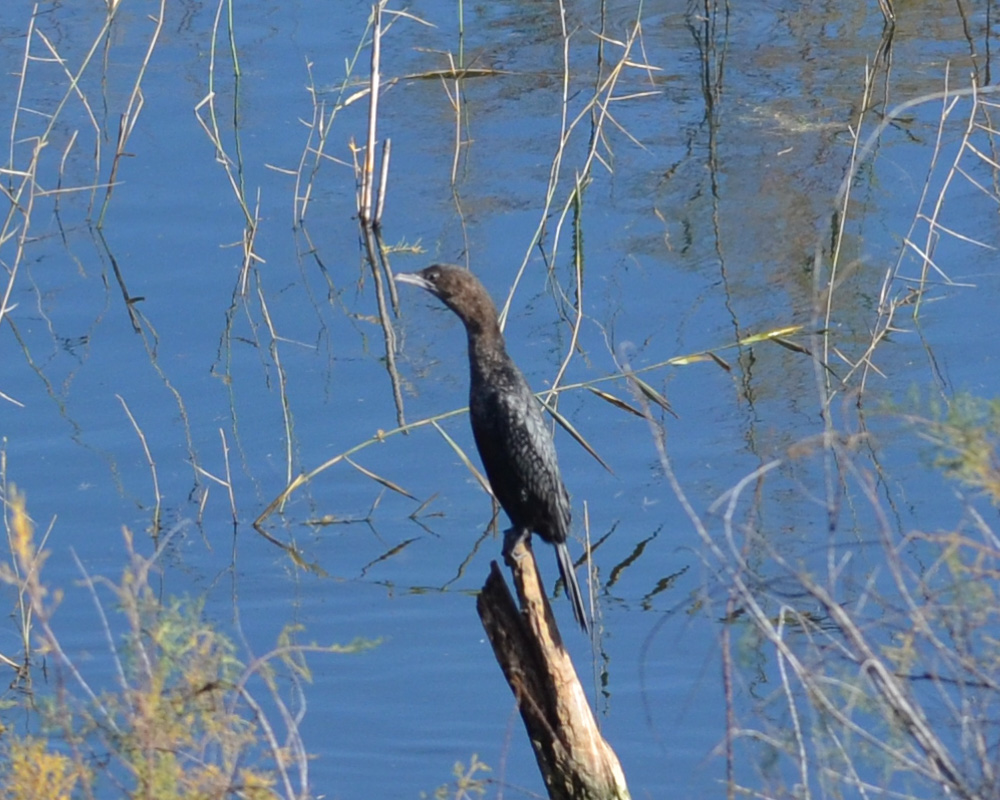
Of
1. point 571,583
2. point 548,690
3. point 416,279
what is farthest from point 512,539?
point 416,279

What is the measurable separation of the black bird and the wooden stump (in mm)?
490

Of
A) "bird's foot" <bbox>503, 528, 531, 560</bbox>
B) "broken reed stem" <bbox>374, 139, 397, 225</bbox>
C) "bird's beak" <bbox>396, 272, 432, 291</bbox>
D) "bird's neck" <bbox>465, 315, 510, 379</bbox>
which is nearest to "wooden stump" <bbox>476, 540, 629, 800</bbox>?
"bird's foot" <bbox>503, 528, 531, 560</bbox>

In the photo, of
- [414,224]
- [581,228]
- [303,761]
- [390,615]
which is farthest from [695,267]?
[303,761]

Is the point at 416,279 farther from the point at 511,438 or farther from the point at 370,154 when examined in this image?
the point at 370,154

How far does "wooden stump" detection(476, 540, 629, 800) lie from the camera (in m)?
4.23

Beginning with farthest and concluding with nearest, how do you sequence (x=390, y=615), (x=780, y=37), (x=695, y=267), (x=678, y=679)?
(x=780, y=37), (x=695, y=267), (x=390, y=615), (x=678, y=679)

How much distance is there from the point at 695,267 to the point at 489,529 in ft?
8.00

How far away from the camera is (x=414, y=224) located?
28.6 feet

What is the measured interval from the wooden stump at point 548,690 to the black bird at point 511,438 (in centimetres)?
49

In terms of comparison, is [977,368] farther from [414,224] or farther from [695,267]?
[414,224]

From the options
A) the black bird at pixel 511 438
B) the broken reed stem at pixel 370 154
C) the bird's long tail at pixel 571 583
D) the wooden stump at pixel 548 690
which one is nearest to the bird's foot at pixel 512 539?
the black bird at pixel 511 438

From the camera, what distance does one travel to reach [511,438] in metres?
4.84

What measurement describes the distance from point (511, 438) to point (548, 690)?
2.81ft

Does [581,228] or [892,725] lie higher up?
[581,228]
